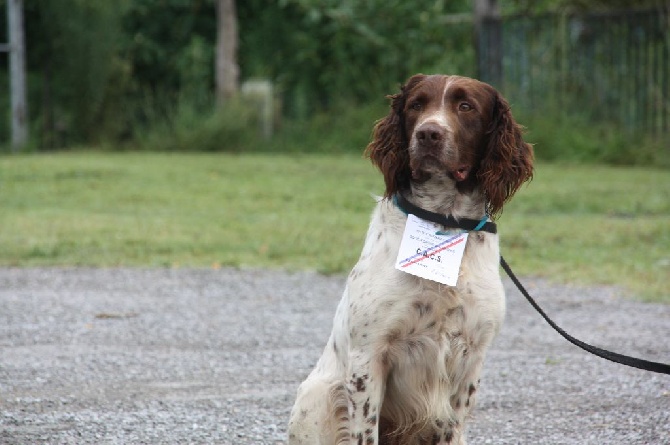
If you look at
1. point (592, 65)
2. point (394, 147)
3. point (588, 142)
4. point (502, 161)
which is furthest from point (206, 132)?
point (502, 161)

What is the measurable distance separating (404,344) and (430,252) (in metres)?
0.31

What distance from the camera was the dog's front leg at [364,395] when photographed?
150 inches

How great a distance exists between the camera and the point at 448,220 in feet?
12.9

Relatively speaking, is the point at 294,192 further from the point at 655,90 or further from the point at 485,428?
the point at 485,428

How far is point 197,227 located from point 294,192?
8.21 feet

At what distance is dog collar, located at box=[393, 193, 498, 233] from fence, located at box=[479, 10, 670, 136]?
1326 cm

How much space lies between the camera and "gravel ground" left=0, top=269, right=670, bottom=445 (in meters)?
4.89

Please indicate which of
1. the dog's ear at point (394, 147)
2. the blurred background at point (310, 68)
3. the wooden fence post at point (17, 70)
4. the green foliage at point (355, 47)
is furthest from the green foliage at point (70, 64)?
the dog's ear at point (394, 147)

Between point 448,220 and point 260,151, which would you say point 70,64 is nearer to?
point 260,151

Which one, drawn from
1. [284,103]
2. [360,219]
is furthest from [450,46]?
[360,219]

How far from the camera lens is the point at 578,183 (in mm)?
14172

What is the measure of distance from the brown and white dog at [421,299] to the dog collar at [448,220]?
0.02 meters

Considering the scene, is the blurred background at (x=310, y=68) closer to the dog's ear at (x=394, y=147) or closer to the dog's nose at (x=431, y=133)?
the dog's ear at (x=394, y=147)

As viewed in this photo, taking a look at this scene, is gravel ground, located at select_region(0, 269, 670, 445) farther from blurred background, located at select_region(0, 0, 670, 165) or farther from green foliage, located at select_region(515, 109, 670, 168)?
blurred background, located at select_region(0, 0, 670, 165)
